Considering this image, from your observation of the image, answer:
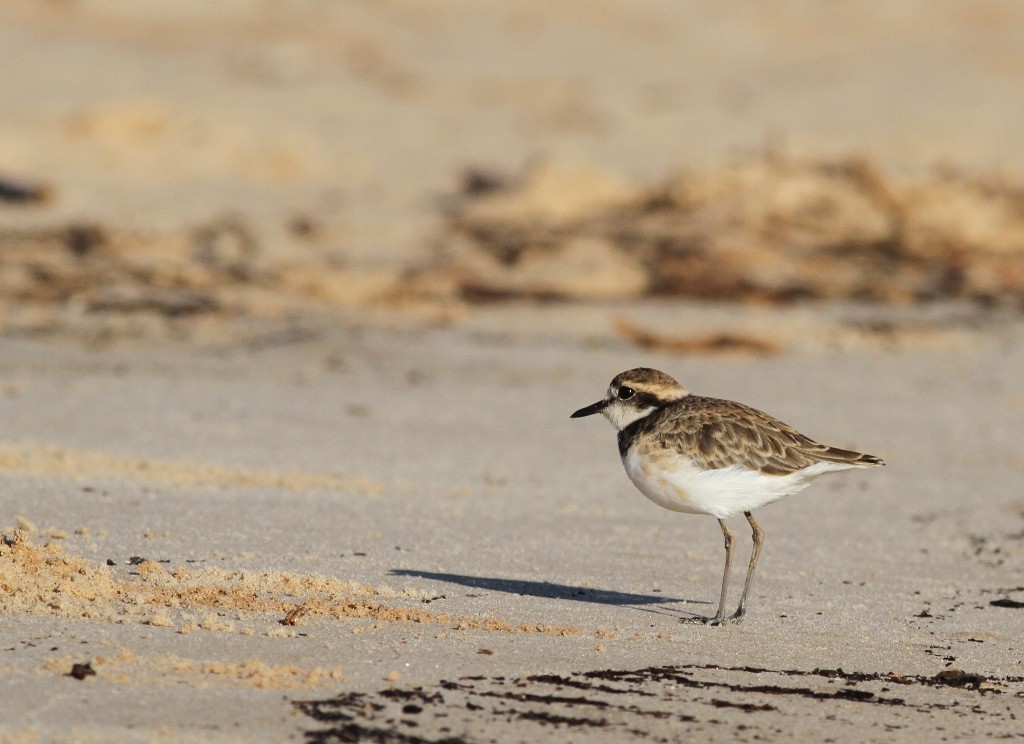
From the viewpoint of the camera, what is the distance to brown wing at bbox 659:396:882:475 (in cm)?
564

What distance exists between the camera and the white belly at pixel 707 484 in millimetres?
5590

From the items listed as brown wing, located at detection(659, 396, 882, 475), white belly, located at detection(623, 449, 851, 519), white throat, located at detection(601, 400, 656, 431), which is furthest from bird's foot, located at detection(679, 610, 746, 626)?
white throat, located at detection(601, 400, 656, 431)

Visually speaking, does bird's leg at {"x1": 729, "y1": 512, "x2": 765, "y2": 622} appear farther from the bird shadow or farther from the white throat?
Result: the white throat

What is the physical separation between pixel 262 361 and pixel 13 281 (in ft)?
12.4

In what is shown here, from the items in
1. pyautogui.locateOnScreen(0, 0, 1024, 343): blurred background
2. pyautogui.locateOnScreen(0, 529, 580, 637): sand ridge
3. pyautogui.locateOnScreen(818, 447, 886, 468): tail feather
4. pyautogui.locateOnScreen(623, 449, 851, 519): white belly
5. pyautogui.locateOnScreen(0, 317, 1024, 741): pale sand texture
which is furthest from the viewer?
pyautogui.locateOnScreen(0, 0, 1024, 343): blurred background

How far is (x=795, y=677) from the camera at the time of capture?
476cm

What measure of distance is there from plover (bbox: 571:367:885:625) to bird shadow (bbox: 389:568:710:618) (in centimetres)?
28

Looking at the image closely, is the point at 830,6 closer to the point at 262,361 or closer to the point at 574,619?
the point at 262,361

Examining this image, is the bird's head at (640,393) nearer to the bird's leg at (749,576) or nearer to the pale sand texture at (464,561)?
the bird's leg at (749,576)

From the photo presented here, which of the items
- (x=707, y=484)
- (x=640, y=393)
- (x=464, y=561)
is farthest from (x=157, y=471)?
(x=707, y=484)

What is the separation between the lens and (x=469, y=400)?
10.5 metres

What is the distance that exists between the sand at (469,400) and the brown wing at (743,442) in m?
0.56

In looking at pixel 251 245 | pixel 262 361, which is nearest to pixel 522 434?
pixel 262 361

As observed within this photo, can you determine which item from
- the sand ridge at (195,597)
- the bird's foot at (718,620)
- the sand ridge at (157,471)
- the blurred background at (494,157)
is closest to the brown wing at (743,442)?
the bird's foot at (718,620)
